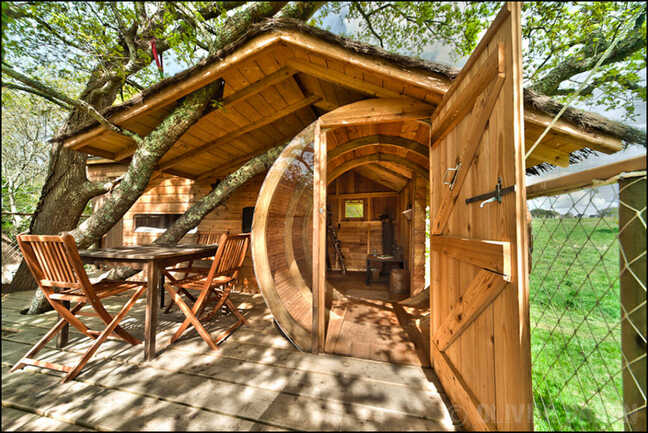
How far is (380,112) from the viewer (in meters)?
2.38

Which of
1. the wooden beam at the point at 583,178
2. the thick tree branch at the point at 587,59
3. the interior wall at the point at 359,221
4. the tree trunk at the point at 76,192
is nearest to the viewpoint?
the wooden beam at the point at 583,178

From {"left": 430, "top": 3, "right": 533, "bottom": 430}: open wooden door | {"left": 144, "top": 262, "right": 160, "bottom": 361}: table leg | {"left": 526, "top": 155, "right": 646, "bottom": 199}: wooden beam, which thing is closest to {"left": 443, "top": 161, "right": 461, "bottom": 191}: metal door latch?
{"left": 430, "top": 3, "right": 533, "bottom": 430}: open wooden door

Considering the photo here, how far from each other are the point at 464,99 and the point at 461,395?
199 cm

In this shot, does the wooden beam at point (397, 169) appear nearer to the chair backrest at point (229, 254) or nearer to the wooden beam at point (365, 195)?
the wooden beam at point (365, 195)

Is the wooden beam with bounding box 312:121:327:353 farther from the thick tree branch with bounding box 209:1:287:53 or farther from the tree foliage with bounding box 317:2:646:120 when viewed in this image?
the tree foliage with bounding box 317:2:646:120

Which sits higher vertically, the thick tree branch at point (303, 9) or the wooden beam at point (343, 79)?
the thick tree branch at point (303, 9)

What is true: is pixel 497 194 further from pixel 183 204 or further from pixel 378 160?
pixel 183 204

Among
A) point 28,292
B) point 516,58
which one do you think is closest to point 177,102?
point 516,58

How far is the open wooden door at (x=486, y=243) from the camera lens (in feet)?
3.86

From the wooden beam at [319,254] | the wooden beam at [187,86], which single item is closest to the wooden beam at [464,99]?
the wooden beam at [319,254]

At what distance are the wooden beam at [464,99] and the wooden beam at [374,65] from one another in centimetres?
17

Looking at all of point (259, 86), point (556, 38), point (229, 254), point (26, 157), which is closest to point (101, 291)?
point (229, 254)

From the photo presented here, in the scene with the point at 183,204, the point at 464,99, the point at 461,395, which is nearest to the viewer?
the point at 461,395

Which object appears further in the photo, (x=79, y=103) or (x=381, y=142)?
(x=381, y=142)
